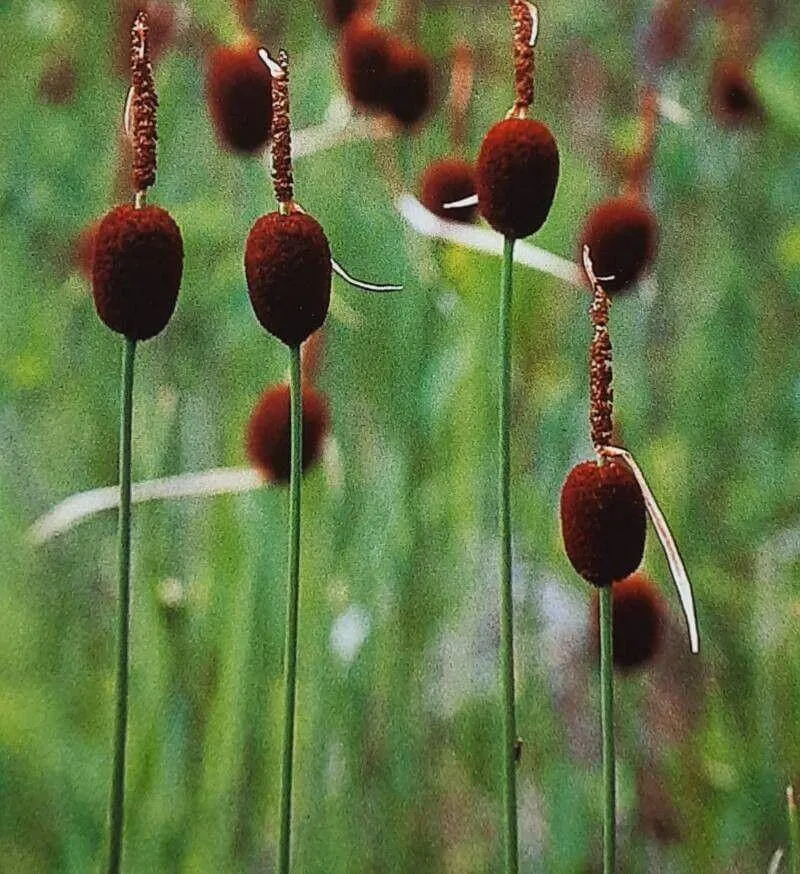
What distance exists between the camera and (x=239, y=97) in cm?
76

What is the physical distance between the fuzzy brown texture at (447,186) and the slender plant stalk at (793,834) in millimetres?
389

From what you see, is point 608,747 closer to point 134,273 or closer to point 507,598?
point 507,598

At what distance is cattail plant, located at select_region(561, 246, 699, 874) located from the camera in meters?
0.65

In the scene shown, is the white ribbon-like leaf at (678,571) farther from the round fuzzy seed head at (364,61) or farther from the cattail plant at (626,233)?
the round fuzzy seed head at (364,61)

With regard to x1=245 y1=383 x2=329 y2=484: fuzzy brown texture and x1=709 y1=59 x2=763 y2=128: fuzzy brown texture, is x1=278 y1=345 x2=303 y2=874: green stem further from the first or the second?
x1=709 y1=59 x2=763 y2=128: fuzzy brown texture

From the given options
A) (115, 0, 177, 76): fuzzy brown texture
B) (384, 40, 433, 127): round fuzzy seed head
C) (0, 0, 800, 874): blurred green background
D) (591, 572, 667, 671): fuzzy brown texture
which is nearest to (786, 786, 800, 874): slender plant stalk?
(0, 0, 800, 874): blurred green background

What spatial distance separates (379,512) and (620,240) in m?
0.22

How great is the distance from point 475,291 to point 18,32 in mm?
331

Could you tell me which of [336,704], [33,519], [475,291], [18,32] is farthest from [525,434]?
[18,32]

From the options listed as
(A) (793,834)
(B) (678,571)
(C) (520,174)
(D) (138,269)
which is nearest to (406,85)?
(C) (520,174)

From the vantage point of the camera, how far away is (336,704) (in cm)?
72

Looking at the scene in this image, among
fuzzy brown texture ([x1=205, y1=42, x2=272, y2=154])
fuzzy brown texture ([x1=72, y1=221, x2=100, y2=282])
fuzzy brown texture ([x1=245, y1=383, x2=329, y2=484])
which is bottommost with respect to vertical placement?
fuzzy brown texture ([x1=245, y1=383, x2=329, y2=484])

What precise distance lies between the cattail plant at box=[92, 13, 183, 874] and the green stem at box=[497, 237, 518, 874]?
191mm

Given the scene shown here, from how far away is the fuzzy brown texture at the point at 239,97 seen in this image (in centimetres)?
75
